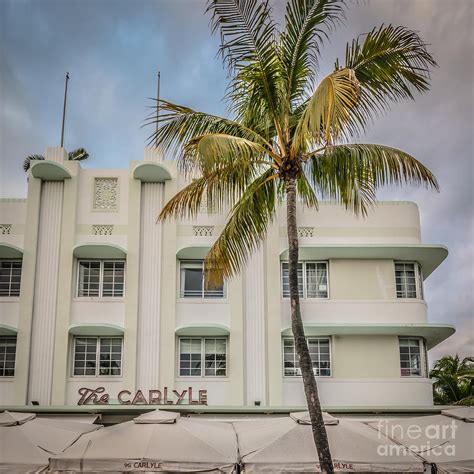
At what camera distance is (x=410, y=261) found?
2192cm

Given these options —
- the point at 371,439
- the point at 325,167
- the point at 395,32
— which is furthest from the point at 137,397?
the point at 395,32

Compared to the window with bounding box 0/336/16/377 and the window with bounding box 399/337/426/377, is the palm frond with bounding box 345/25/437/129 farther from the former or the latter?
the window with bounding box 0/336/16/377

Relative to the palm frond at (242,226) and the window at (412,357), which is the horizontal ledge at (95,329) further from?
the window at (412,357)

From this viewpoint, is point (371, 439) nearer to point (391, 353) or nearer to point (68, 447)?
point (68, 447)

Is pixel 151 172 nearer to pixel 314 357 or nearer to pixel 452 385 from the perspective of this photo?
pixel 314 357

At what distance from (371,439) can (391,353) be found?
7577 millimetres

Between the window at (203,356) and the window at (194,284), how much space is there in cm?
135

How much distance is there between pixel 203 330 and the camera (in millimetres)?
20625

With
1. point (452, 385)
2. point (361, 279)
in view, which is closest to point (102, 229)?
point (361, 279)

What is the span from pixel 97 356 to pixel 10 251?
422cm

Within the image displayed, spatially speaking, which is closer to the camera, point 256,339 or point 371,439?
point 371,439

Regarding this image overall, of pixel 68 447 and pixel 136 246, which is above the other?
pixel 136 246

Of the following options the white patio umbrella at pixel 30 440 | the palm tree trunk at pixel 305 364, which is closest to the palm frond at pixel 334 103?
the palm tree trunk at pixel 305 364

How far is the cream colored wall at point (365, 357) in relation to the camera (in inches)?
818
